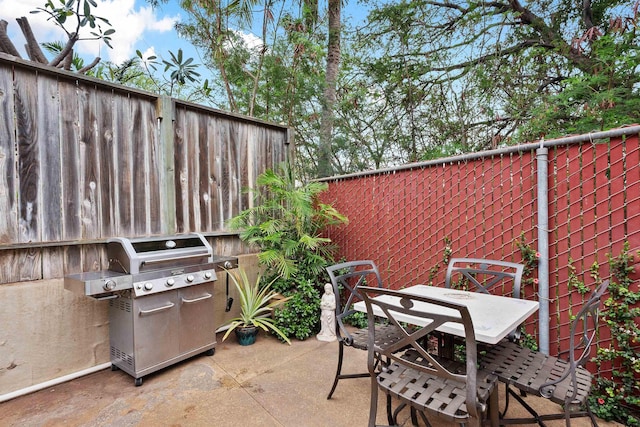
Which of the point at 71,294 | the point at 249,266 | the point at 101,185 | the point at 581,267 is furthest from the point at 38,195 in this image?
the point at 581,267

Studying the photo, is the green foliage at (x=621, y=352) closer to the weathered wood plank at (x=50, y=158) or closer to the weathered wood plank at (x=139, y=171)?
the weathered wood plank at (x=139, y=171)

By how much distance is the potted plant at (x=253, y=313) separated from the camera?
324 centimetres

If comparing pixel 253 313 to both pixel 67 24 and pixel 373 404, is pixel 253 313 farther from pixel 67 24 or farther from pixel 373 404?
pixel 67 24

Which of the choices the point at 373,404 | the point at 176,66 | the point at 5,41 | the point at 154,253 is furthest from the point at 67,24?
the point at 373,404

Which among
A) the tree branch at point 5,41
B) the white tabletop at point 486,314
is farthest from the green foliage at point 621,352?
the tree branch at point 5,41

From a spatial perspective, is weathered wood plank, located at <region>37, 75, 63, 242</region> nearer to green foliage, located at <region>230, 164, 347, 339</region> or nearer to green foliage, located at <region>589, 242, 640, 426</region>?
green foliage, located at <region>230, 164, 347, 339</region>

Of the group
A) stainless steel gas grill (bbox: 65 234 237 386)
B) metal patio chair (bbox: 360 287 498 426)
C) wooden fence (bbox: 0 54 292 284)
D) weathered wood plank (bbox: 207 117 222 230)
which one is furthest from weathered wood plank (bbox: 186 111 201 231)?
metal patio chair (bbox: 360 287 498 426)

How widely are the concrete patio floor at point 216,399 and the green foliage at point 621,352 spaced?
0.43ft

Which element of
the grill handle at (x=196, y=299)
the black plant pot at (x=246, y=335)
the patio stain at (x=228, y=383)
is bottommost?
the patio stain at (x=228, y=383)

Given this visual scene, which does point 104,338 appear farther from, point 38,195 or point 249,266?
point 249,266

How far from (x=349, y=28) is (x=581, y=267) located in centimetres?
585

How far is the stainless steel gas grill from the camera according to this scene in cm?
242

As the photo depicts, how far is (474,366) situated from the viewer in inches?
53.7

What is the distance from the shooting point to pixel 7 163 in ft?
7.52
